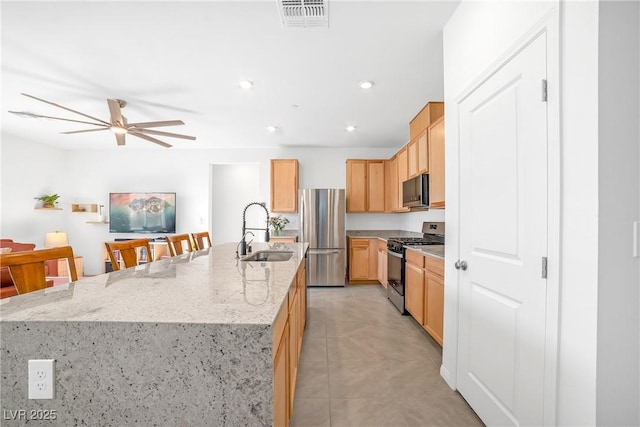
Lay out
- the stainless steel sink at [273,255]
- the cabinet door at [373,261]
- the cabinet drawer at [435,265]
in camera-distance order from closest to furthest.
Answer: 1. the cabinet drawer at [435,265]
2. the stainless steel sink at [273,255]
3. the cabinet door at [373,261]

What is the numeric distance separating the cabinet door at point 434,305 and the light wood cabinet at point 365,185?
2.76 meters

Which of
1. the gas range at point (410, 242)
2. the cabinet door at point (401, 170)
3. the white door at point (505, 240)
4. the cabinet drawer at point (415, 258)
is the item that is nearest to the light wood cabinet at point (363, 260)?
the cabinet door at point (401, 170)

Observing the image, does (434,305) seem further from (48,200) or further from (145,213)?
(48,200)

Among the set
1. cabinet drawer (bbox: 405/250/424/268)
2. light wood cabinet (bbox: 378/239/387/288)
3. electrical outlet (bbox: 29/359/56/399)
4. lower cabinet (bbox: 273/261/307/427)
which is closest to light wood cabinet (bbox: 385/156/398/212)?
light wood cabinet (bbox: 378/239/387/288)

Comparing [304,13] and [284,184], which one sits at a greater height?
[304,13]

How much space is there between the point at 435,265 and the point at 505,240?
1176 mm

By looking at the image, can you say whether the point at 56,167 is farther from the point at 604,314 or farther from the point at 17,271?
the point at 604,314

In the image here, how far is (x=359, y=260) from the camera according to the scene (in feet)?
16.7

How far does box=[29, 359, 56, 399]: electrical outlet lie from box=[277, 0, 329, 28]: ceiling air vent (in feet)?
7.04

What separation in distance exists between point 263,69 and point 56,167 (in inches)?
217

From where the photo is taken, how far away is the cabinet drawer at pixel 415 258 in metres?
2.89

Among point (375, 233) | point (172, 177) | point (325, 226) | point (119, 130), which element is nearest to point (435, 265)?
point (325, 226)

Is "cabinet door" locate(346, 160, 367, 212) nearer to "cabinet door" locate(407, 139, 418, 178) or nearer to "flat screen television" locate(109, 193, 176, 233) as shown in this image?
"cabinet door" locate(407, 139, 418, 178)

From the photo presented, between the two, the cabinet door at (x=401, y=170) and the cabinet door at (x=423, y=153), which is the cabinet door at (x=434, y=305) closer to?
the cabinet door at (x=423, y=153)
